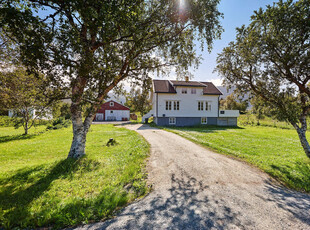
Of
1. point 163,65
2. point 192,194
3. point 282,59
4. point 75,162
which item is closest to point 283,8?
point 282,59

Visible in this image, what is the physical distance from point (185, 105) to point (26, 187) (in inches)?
1070

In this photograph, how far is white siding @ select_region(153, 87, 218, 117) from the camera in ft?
93.9

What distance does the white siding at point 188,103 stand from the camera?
28.6 meters

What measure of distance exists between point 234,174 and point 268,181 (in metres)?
1.25

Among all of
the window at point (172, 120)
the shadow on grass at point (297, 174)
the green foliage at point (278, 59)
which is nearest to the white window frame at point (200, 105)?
the window at point (172, 120)

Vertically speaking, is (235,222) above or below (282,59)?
below

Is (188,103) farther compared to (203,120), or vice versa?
(203,120)

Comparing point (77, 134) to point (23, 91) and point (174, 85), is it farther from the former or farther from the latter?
point (174, 85)

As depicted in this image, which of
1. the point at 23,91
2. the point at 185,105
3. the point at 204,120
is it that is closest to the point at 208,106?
the point at 204,120

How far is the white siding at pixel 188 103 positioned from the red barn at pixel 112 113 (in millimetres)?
18928

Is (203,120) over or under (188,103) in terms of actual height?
under

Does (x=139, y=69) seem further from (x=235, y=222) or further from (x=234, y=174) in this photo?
(x=235, y=222)

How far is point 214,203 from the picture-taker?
164 inches

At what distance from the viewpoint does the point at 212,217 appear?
357 centimetres
